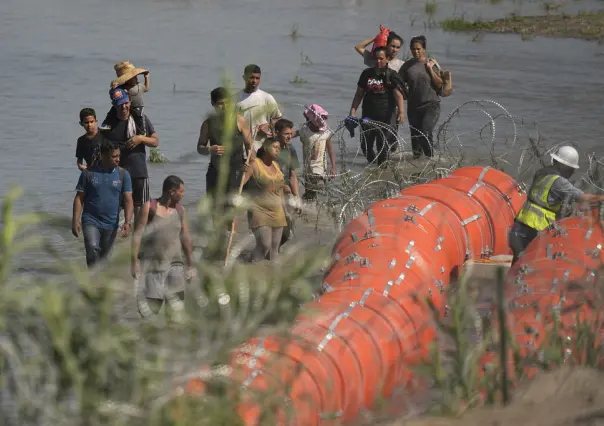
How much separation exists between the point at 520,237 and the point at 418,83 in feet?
19.4

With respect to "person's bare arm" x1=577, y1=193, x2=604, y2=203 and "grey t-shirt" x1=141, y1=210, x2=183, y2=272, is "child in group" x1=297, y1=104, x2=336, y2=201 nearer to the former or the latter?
"person's bare arm" x1=577, y1=193, x2=604, y2=203

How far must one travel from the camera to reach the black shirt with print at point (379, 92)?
16188 millimetres

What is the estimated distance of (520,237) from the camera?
36.3 ft

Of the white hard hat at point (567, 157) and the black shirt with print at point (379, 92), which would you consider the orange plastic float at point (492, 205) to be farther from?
the black shirt with print at point (379, 92)

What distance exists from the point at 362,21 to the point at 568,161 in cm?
2479

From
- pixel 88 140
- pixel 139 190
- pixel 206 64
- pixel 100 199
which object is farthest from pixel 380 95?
pixel 206 64

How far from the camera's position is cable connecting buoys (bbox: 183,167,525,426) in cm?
721

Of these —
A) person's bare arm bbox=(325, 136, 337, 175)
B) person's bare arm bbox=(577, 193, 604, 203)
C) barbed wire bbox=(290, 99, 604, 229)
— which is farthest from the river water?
person's bare arm bbox=(577, 193, 604, 203)

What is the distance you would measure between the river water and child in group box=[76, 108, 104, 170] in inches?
68.6

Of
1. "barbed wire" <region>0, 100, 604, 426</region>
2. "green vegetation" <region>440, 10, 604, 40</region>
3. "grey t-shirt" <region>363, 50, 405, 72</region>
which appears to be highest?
"barbed wire" <region>0, 100, 604, 426</region>

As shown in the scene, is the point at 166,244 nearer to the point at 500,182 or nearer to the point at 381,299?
the point at 381,299

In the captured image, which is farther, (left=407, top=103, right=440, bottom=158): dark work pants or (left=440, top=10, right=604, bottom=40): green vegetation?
(left=440, top=10, right=604, bottom=40): green vegetation

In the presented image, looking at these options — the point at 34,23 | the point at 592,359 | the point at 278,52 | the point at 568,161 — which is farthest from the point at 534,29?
the point at 592,359

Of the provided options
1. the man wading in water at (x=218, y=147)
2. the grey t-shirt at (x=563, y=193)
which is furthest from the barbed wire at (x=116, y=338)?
the man wading in water at (x=218, y=147)
